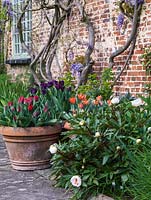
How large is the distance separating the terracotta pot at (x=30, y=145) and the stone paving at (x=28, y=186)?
10 centimetres

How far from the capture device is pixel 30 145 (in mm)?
5379

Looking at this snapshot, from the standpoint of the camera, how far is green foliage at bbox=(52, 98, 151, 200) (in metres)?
4.19

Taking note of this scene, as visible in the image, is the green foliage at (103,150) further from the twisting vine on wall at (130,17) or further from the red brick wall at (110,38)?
the twisting vine on wall at (130,17)

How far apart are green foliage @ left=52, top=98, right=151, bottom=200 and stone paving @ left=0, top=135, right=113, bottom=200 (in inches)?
4.9

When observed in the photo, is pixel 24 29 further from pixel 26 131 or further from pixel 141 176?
pixel 141 176

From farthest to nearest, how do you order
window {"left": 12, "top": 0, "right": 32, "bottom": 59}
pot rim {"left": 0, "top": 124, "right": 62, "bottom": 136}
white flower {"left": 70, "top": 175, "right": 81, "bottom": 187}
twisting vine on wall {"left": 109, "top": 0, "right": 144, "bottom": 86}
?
window {"left": 12, "top": 0, "right": 32, "bottom": 59} → twisting vine on wall {"left": 109, "top": 0, "right": 144, "bottom": 86} → pot rim {"left": 0, "top": 124, "right": 62, "bottom": 136} → white flower {"left": 70, "top": 175, "right": 81, "bottom": 187}

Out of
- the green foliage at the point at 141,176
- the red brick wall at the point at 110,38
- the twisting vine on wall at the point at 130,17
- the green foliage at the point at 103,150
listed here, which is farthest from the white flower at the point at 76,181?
the twisting vine on wall at the point at 130,17

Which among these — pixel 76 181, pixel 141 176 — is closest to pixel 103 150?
pixel 76 181

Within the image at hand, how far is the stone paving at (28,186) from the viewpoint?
434 centimetres

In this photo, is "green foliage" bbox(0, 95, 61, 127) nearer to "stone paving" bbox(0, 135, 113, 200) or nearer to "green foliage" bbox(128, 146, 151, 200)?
"stone paving" bbox(0, 135, 113, 200)

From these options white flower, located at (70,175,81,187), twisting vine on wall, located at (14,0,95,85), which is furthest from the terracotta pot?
twisting vine on wall, located at (14,0,95,85)

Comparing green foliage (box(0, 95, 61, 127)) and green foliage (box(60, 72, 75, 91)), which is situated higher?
green foliage (box(60, 72, 75, 91))

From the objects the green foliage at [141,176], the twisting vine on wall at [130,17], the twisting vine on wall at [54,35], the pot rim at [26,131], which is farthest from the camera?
the twisting vine on wall at [54,35]

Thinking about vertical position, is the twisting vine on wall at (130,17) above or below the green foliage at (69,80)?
above
